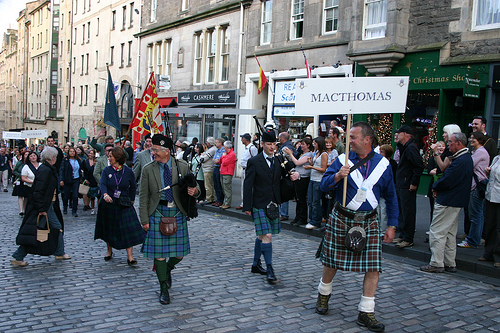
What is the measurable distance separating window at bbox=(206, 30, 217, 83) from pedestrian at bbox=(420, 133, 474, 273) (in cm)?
1933

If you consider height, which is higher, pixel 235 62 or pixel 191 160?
pixel 235 62

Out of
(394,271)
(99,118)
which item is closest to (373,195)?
(394,271)

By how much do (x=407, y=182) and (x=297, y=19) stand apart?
→ 1289 cm

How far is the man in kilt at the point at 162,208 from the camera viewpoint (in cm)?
538

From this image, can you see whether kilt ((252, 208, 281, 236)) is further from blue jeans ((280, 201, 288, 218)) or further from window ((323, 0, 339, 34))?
window ((323, 0, 339, 34))

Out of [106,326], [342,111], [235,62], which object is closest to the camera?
[106,326]

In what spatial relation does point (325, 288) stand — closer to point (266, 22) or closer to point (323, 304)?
point (323, 304)

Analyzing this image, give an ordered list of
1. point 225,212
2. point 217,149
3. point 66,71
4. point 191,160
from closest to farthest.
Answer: point 225,212 → point 217,149 → point 191,160 → point 66,71

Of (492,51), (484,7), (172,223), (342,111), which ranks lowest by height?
(172,223)

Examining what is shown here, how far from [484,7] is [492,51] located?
134 centimetres

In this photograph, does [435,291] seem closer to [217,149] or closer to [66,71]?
[217,149]

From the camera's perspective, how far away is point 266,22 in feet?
69.3

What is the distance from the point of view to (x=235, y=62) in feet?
76.0

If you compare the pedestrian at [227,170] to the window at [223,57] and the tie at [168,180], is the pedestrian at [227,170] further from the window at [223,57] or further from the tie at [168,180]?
the window at [223,57]
